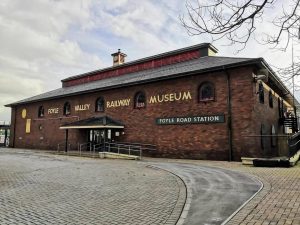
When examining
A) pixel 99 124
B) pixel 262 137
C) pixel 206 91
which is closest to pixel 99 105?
pixel 99 124

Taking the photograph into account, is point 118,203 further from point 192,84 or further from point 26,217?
point 192,84

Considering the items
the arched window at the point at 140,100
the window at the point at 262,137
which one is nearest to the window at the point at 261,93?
the window at the point at 262,137

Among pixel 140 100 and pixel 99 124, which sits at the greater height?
pixel 140 100

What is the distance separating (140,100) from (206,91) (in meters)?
5.47

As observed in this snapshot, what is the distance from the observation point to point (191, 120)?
1828 cm

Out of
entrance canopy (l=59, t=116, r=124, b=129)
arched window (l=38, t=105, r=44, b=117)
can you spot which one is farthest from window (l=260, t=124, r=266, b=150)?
arched window (l=38, t=105, r=44, b=117)

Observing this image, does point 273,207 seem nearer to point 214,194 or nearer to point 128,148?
point 214,194

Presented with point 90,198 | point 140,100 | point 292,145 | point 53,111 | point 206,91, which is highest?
point 206,91

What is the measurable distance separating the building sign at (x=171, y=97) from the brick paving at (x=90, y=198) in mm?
8579

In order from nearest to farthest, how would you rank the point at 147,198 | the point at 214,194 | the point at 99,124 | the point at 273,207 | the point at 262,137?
the point at 273,207
the point at 147,198
the point at 214,194
the point at 262,137
the point at 99,124

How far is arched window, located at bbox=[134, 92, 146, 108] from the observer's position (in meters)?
21.3

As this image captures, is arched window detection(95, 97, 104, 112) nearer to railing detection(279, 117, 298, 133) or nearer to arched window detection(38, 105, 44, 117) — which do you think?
arched window detection(38, 105, 44, 117)

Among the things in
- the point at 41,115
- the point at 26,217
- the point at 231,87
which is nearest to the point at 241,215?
the point at 26,217

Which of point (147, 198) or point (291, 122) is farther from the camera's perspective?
point (291, 122)
